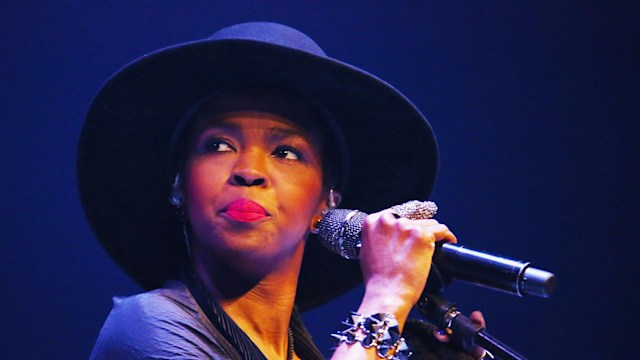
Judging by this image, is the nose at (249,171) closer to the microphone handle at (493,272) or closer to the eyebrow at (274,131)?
the eyebrow at (274,131)

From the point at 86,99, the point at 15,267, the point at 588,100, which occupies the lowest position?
the point at 15,267

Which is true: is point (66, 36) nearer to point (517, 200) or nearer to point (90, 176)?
point (90, 176)

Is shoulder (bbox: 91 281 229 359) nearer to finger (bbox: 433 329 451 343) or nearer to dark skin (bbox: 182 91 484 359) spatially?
dark skin (bbox: 182 91 484 359)

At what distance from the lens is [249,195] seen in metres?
1.51

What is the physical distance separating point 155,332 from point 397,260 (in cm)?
40

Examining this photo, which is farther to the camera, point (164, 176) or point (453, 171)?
point (453, 171)

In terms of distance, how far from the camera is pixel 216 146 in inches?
62.8

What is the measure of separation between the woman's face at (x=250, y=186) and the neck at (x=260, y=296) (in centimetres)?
4

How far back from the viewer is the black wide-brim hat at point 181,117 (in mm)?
1587

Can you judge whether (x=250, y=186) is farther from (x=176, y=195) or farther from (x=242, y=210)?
(x=176, y=195)

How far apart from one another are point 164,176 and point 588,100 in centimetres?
135

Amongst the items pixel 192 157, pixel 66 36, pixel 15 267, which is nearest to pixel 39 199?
pixel 15 267

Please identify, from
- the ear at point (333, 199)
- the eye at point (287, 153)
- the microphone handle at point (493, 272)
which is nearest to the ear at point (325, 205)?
the ear at point (333, 199)

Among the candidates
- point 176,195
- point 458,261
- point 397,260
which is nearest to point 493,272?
point 458,261
